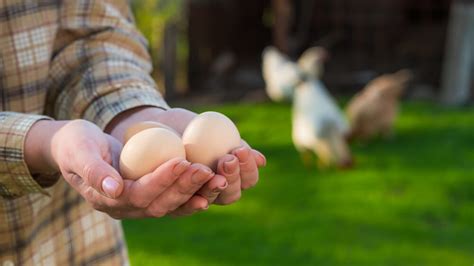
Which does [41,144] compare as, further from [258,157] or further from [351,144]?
[351,144]

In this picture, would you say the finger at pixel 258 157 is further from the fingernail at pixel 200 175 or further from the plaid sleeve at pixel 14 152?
the plaid sleeve at pixel 14 152

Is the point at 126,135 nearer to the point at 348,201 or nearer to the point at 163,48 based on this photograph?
the point at 348,201

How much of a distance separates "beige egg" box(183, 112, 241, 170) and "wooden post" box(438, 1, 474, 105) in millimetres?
5195

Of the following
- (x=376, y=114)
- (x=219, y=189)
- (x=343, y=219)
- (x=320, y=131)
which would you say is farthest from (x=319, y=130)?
(x=219, y=189)

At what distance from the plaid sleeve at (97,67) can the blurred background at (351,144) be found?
181 centimetres

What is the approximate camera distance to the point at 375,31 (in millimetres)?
7078

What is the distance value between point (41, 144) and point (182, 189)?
0.73 feet

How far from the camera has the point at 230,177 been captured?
2.89 ft

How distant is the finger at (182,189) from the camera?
0.83m

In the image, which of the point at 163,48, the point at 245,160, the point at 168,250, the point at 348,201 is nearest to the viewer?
the point at 245,160

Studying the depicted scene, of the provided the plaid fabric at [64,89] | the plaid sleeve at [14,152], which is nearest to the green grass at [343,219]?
the plaid fabric at [64,89]

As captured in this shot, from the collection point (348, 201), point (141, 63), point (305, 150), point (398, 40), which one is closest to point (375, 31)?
point (398, 40)

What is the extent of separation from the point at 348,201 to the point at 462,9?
2840mm

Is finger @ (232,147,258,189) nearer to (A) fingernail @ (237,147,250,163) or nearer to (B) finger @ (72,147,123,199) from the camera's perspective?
(A) fingernail @ (237,147,250,163)
